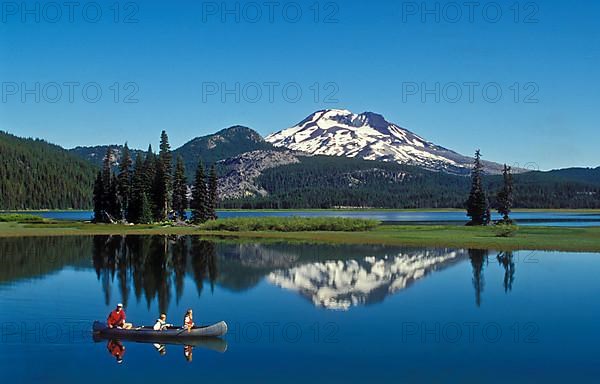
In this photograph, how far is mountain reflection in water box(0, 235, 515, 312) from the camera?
4169 cm

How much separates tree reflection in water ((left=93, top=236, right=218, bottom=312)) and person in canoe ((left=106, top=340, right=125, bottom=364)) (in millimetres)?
7401

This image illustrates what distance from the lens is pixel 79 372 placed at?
22469 millimetres

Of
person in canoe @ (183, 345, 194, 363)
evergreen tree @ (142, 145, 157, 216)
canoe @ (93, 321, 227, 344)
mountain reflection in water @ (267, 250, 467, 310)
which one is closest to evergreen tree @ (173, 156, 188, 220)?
evergreen tree @ (142, 145, 157, 216)

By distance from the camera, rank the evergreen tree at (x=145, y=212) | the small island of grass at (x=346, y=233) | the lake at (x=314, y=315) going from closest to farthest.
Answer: the lake at (x=314, y=315), the small island of grass at (x=346, y=233), the evergreen tree at (x=145, y=212)

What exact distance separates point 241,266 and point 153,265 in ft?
24.5

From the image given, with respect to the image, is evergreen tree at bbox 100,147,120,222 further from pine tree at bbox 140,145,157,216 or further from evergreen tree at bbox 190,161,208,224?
evergreen tree at bbox 190,161,208,224

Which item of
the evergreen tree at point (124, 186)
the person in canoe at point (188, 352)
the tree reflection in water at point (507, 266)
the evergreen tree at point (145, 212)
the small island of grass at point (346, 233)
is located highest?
the evergreen tree at point (124, 186)

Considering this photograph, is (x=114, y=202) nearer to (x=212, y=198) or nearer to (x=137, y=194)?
(x=137, y=194)

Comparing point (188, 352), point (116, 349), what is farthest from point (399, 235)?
point (116, 349)

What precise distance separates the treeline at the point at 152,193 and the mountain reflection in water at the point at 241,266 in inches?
Result: 1530

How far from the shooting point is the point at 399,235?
292 feet

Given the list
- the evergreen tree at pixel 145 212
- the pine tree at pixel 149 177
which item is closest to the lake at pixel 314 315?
the evergreen tree at pixel 145 212

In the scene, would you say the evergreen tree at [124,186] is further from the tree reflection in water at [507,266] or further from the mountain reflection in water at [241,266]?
the tree reflection in water at [507,266]

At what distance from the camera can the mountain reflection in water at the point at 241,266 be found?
4169 centimetres
